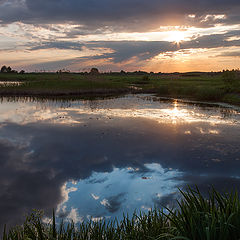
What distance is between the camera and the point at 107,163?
12.6 meters

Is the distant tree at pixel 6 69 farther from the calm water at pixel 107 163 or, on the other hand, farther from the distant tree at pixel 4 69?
the calm water at pixel 107 163

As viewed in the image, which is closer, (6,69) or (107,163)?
(107,163)

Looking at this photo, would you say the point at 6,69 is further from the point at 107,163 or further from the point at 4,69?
the point at 107,163

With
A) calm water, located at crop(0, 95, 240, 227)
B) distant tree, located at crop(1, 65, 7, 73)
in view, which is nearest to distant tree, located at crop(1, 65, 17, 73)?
distant tree, located at crop(1, 65, 7, 73)

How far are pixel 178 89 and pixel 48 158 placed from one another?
1569 inches

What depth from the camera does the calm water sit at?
29.2ft

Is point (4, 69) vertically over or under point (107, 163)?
over

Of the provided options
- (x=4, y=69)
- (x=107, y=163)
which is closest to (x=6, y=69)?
(x=4, y=69)

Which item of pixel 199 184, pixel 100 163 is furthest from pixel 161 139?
pixel 199 184

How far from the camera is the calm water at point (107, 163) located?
8.90 meters

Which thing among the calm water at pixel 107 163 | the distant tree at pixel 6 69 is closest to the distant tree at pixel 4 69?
the distant tree at pixel 6 69

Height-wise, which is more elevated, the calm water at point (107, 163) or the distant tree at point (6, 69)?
the distant tree at point (6, 69)

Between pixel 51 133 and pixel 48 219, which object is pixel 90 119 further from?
pixel 48 219

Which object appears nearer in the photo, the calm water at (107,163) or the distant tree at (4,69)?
the calm water at (107,163)
